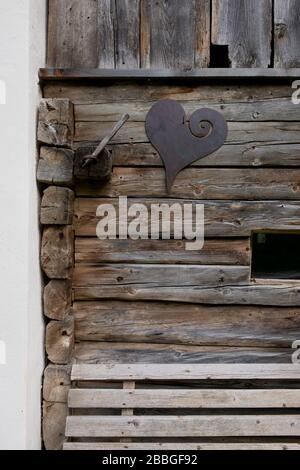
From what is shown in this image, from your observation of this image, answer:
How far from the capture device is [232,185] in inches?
80.0

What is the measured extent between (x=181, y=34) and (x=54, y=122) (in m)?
0.81

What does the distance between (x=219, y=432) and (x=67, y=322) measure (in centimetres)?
92

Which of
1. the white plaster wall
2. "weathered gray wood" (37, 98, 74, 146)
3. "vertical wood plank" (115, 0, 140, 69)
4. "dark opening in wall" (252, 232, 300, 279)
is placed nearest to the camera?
the white plaster wall

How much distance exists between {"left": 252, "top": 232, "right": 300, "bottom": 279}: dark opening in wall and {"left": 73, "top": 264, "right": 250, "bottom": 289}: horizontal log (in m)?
0.56

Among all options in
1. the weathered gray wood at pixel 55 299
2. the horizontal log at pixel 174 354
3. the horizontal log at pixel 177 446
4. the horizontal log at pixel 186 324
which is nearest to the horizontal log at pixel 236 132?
the weathered gray wood at pixel 55 299

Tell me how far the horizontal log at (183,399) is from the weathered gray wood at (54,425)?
103mm

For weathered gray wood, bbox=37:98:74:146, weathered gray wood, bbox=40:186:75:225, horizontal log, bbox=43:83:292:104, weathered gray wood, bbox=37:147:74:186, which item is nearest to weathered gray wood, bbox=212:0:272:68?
horizontal log, bbox=43:83:292:104

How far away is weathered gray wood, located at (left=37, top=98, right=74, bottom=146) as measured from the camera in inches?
76.6

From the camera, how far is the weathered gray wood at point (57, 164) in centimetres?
195

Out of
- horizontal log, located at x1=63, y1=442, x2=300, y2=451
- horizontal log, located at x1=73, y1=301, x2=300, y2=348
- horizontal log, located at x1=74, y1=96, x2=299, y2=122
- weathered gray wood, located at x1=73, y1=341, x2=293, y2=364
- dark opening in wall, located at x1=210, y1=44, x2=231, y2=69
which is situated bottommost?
horizontal log, located at x1=63, y1=442, x2=300, y2=451

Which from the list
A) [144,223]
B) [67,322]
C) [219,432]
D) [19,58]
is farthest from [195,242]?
[19,58]

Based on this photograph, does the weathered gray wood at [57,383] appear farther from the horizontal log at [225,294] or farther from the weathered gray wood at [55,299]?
the horizontal log at [225,294]

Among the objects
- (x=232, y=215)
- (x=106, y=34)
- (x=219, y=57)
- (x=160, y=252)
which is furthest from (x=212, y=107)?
(x=160, y=252)

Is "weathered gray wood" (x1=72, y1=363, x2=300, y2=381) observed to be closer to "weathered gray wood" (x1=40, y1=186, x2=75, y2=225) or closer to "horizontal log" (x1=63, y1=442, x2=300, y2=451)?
"horizontal log" (x1=63, y1=442, x2=300, y2=451)
